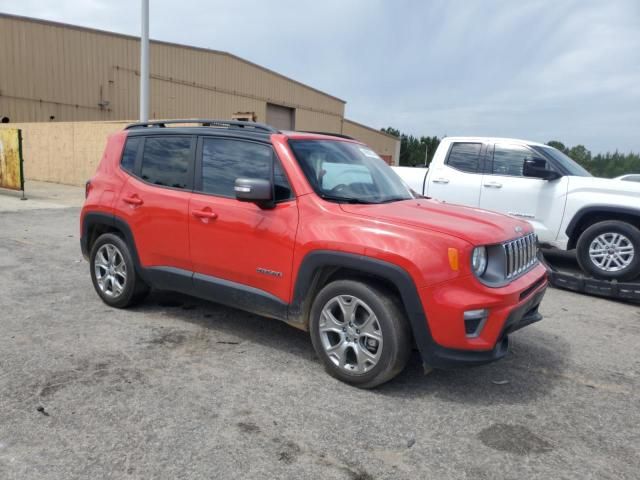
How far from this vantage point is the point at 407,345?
3.35 meters

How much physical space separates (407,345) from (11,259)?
595 centimetres

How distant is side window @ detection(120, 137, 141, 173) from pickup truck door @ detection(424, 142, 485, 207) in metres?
4.67

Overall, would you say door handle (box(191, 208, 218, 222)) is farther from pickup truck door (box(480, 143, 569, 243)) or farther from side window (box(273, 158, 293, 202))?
pickup truck door (box(480, 143, 569, 243))

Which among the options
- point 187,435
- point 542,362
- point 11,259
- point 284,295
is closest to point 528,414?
point 542,362

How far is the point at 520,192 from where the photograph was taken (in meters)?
7.23

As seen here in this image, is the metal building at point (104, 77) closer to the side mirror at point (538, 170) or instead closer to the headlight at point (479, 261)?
the side mirror at point (538, 170)

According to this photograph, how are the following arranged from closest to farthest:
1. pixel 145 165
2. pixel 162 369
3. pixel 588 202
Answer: pixel 162 369 → pixel 145 165 → pixel 588 202

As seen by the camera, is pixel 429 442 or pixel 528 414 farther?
pixel 528 414

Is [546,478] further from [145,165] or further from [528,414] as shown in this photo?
[145,165]

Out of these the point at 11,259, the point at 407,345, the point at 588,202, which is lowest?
the point at 11,259

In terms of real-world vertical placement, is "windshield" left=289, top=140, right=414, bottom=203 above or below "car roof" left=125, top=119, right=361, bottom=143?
below

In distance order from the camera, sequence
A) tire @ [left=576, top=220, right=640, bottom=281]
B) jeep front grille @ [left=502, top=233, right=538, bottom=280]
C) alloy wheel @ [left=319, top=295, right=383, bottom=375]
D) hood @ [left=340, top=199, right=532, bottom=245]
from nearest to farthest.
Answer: hood @ [left=340, top=199, right=532, bottom=245]
alloy wheel @ [left=319, top=295, right=383, bottom=375]
jeep front grille @ [left=502, top=233, right=538, bottom=280]
tire @ [left=576, top=220, right=640, bottom=281]

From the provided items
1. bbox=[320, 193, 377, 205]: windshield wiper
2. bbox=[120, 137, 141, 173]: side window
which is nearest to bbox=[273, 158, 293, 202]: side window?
bbox=[320, 193, 377, 205]: windshield wiper

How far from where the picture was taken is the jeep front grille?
11.5 ft
